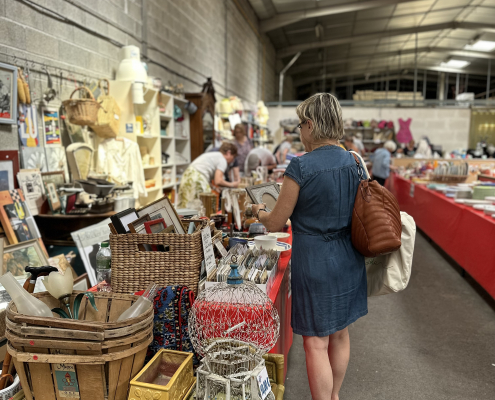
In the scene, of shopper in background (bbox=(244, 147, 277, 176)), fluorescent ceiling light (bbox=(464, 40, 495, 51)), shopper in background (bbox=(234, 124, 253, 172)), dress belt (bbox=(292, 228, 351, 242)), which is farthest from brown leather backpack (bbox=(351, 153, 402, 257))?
fluorescent ceiling light (bbox=(464, 40, 495, 51))

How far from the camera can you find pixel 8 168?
10.3ft

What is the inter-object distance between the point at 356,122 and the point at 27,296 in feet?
41.4

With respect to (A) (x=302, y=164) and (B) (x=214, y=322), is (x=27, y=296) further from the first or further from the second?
(A) (x=302, y=164)

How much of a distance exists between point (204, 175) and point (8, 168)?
1.97 meters

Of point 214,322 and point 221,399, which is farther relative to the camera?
point 214,322

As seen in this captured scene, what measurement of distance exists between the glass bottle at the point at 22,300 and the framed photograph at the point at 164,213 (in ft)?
2.14

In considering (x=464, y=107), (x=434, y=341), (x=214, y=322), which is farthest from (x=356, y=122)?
(x=214, y=322)

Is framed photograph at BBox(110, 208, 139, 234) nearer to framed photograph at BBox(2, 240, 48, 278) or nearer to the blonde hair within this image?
the blonde hair

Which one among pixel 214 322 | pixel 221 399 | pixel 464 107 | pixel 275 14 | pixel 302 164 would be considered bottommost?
pixel 221 399

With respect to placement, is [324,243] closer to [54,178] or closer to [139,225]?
[139,225]

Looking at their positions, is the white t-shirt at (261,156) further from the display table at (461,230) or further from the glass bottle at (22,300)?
the glass bottle at (22,300)

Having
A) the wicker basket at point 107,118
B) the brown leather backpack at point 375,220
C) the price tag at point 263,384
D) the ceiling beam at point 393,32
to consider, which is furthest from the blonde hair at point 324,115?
the ceiling beam at point 393,32

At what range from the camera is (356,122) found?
12898 mm

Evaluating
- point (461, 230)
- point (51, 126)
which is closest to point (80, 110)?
point (51, 126)
